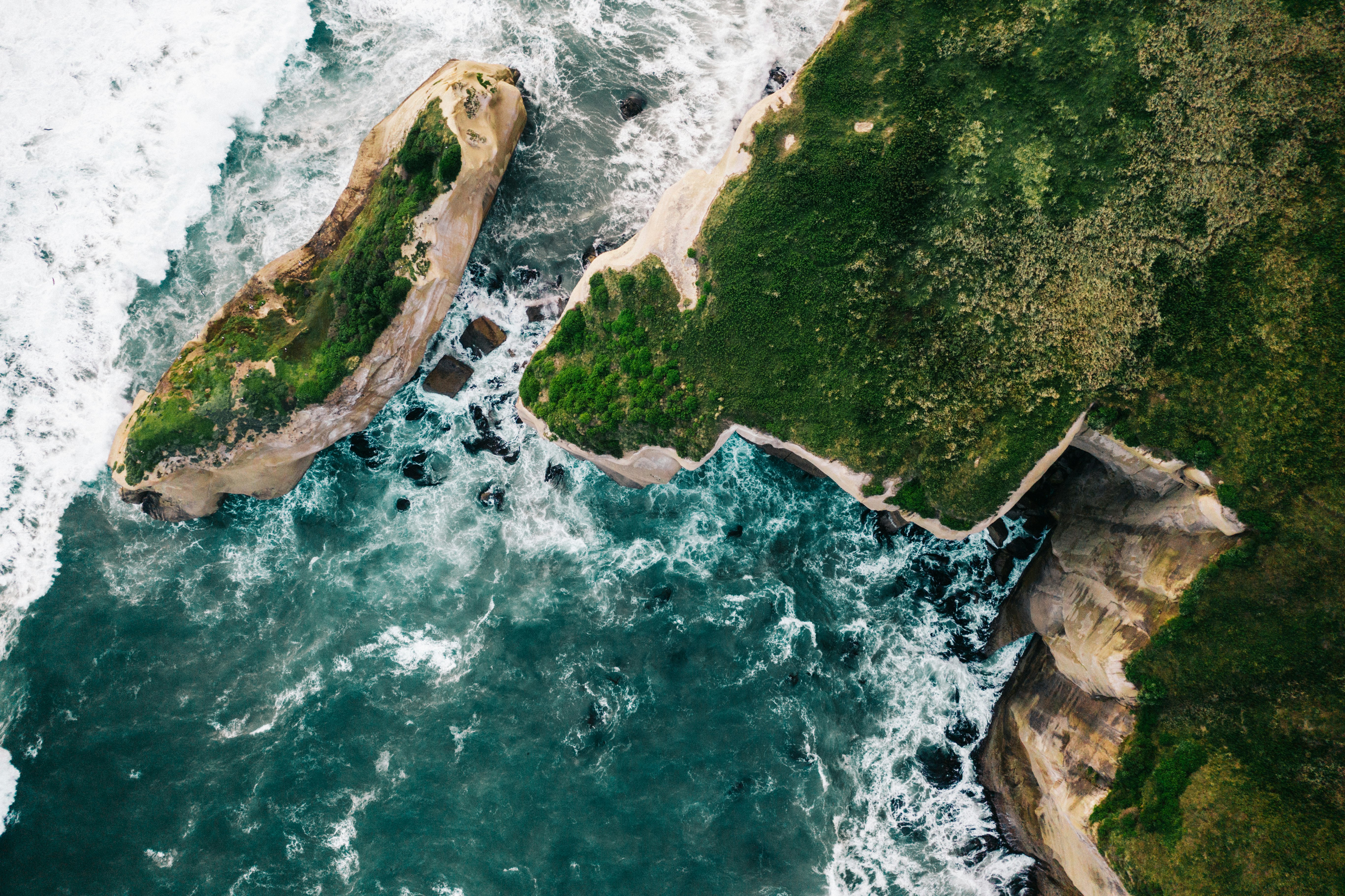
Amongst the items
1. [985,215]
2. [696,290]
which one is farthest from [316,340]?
[985,215]

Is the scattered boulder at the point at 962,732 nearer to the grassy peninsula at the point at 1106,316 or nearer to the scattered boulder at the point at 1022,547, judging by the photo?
the grassy peninsula at the point at 1106,316

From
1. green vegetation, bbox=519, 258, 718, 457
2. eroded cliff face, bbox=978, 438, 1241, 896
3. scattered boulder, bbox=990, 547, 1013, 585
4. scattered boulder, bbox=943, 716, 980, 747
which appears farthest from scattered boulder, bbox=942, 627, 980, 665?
green vegetation, bbox=519, 258, 718, 457

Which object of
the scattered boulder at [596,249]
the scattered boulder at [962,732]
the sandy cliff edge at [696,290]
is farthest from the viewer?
the scattered boulder at [596,249]

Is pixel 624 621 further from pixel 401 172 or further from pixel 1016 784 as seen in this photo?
pixel 401 172

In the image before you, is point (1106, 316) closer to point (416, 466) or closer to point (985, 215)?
point (985, 215)

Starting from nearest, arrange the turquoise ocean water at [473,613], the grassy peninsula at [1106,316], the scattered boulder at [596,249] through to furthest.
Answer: the grassy peninsula at [1106,316]
the turquoise ocean water at [473,613]
the scattered boulder at [596,249]

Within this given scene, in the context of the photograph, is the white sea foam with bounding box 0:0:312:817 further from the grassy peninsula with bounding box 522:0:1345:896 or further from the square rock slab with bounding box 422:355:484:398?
the grassy peninsula with bounding box 522:0:1345:896

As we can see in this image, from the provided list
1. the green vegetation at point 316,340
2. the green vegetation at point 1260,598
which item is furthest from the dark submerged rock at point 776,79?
the green vegetation at point 1260,598
